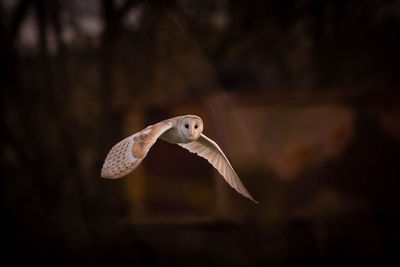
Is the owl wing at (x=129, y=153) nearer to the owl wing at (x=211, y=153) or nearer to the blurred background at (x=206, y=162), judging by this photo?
the owl wing at (x=211, y=153)

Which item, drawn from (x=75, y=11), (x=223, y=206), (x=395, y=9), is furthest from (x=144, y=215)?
(x=395, y=9)

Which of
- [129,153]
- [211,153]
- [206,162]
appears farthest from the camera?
[206,162]

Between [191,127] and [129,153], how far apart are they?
0.07 m

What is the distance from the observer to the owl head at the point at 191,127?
482 mm

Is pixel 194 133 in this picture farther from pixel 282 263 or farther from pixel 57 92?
pixel 282 263

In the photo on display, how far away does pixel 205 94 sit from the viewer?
3.52m

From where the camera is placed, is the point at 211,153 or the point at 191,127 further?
the point at 211,153

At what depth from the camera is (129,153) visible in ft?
1.48

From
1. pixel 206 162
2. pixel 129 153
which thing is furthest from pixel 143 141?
pixel 206 162

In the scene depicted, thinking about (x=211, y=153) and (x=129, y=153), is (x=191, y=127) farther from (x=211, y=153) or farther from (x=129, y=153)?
(x=211, y=153)

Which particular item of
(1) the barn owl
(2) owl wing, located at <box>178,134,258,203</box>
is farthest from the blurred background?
(1) the barn owl

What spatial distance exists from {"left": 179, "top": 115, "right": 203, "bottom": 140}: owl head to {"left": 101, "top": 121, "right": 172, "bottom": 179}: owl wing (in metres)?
0.02

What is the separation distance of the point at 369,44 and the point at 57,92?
2.76 meters

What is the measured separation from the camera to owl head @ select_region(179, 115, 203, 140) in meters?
0.48
